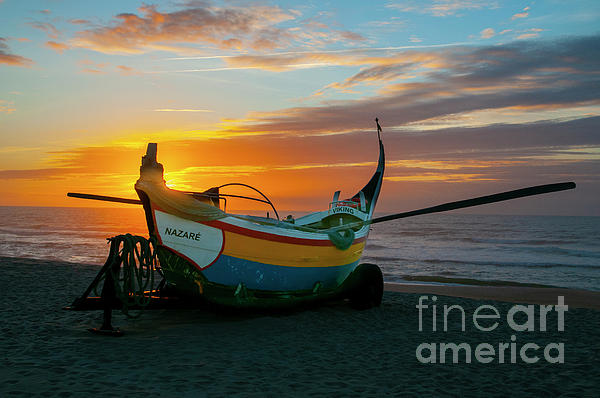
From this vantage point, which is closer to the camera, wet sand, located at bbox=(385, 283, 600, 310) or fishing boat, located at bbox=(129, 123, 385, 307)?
fishing boat, located at bbox=(129, 123, 385, 307)

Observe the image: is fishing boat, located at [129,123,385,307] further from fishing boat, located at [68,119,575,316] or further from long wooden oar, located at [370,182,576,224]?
long wooden oar, located at [370,182,576,224]

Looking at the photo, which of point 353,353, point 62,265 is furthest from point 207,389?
point 62,265

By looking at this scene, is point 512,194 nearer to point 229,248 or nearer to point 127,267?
point 229,248

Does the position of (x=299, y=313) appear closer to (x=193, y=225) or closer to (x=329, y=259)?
(x=329, y=259)

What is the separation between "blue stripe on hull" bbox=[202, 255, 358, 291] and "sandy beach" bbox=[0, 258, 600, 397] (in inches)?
24.4

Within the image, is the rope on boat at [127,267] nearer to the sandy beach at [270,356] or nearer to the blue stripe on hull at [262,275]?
the sandy beach at [270,356]

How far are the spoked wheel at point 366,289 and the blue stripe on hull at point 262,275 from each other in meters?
0.74

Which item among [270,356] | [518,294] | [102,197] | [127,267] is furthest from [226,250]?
[518,294]

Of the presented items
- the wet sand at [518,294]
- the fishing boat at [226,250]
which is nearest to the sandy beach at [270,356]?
the fishing boat at [226,250]

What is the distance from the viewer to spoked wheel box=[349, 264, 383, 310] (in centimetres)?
988

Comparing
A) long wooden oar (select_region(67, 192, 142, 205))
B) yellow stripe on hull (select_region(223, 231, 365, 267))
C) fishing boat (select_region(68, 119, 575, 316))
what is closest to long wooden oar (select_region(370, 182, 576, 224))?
fishing boat (select_region(68, 119, 575, 316))

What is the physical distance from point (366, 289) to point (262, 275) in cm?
258

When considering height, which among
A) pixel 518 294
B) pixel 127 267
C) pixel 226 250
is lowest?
pixel 518 294

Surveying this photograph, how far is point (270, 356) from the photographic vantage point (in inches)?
252
